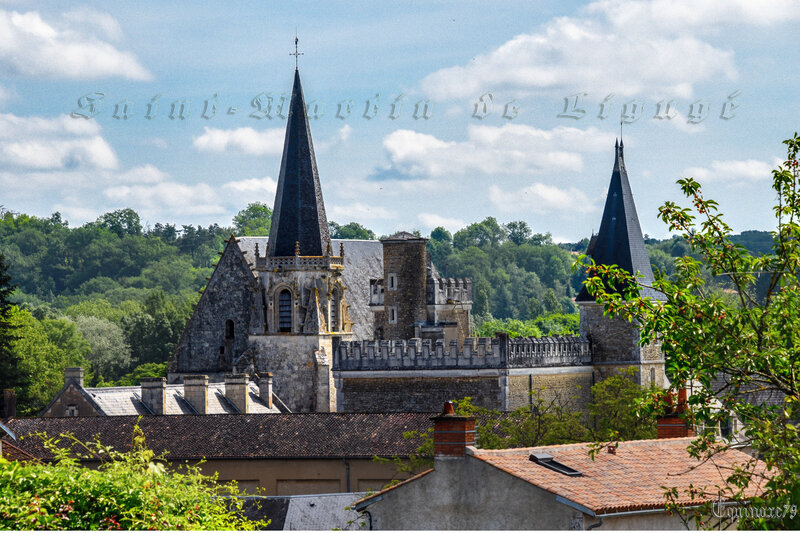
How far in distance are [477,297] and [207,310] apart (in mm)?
84445

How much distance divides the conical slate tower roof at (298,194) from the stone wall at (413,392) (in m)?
9.71

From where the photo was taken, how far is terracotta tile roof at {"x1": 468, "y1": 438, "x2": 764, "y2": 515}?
886 inches

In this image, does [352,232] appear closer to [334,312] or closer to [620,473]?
[334,312]

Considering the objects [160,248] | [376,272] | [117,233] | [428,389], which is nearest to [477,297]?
[160,248]

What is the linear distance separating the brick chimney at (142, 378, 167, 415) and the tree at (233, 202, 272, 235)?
93103 millimetres

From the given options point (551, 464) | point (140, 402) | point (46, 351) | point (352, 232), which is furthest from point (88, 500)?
point (352, 232)

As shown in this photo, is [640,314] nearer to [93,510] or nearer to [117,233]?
[93,510]

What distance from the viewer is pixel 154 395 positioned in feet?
180

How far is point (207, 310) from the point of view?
7250 centimetres

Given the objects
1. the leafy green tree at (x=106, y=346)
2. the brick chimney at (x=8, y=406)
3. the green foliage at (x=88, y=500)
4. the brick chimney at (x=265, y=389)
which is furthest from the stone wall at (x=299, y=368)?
the green foliage at (x=88, y=500)

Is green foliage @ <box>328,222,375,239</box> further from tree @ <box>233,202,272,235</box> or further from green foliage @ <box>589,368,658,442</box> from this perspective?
green foliage @ <box>589,368,658,442</box>

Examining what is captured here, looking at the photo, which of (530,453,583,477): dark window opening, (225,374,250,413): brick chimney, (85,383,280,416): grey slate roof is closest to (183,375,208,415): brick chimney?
(85,383,280,416): grey slate roof

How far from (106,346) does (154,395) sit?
195 ft

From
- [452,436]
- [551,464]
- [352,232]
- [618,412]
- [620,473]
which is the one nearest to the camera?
[452,436]
